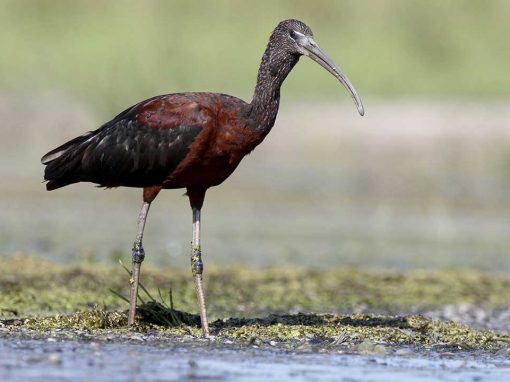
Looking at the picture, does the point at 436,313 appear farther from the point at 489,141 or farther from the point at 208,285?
the point at 489,141

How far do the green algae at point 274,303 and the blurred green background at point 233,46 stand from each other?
14.9 metres

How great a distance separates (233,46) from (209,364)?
90.3ft

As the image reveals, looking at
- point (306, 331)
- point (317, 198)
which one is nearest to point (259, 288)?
point (306, 331)

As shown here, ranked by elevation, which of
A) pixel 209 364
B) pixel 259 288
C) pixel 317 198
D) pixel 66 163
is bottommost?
pixel 209 364

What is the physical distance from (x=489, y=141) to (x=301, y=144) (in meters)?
3.97

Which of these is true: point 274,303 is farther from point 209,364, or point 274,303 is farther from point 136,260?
point 209,364

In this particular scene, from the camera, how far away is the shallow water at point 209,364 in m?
8.60

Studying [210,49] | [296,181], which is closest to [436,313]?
[296,181]

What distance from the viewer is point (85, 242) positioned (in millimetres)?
18406

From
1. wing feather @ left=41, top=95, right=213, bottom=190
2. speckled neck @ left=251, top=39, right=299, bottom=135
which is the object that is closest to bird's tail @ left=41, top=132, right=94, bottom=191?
wing feather @ left=41, top=95, right=213, bottom=190

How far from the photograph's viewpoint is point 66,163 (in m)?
11.5

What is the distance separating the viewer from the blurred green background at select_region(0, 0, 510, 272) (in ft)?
63.3

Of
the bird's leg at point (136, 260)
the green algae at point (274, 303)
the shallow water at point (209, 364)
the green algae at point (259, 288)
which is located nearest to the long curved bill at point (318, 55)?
the bird's leg at point (136, 260)

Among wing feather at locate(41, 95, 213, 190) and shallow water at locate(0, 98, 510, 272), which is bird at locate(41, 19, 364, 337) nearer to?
wing feather at locate(41, 95, 213, 190)
